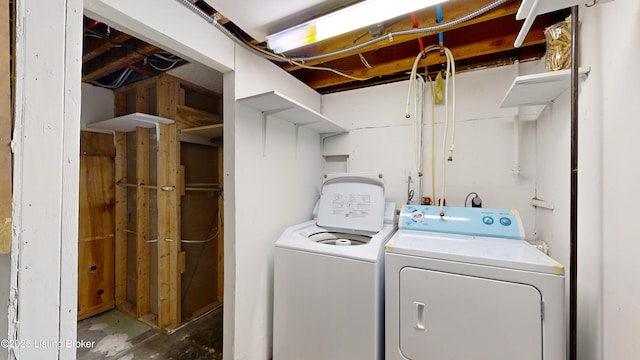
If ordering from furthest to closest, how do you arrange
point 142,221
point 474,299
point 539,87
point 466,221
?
point 142,221 < point 466,221 < point 539,87 < point 474,299

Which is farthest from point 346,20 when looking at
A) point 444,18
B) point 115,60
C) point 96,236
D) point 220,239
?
point 96,236

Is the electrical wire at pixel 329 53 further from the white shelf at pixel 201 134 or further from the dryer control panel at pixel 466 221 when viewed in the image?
the dryer control panel at pixel 466 221

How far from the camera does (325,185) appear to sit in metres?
2.19

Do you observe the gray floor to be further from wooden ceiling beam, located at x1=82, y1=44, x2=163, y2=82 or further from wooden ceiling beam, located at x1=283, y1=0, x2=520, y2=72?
wooden ceiling beam, located at x1=283, y1=0, x2=520, y2=72

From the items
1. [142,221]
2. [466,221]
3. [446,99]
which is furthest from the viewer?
[142,221]

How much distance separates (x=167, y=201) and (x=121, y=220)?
90cm

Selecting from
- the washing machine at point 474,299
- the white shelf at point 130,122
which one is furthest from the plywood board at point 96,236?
the washing machine at point 474,299

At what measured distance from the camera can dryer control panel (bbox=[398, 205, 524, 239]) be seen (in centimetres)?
152

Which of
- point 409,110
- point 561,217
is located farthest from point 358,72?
point 561,217

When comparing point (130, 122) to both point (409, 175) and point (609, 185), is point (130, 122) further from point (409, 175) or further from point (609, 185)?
point (609, 185)

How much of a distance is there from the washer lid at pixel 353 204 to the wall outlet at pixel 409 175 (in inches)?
14.8

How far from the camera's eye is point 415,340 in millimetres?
1279

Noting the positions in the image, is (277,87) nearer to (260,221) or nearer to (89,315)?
(260,221)

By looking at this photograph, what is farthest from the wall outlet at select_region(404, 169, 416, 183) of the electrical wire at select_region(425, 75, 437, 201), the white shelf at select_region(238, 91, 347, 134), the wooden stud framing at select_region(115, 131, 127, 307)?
the wooden stud framing at select_region(115, 131, 127, 307)
